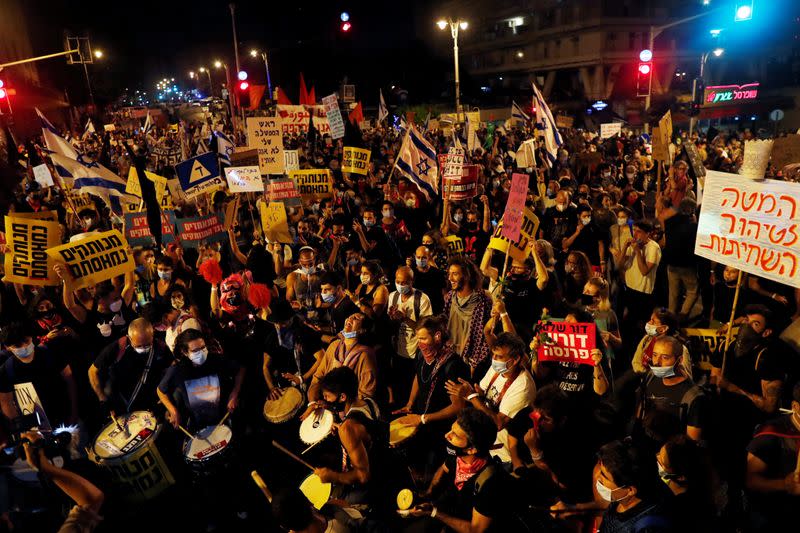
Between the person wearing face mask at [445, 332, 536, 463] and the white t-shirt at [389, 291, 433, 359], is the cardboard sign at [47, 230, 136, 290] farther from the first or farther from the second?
the person wearing face mask at [445, 332, 536, 463]

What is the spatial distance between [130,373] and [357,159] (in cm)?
770

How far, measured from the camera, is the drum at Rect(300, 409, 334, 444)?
13.9 ft

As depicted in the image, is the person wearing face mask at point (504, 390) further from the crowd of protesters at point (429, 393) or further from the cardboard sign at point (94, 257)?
the cardboard sign at point (94, 257)

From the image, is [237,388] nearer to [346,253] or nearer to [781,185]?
[346,253]

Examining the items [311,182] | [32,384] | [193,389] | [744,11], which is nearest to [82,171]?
[311,182]

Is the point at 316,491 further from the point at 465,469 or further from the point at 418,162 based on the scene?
the point at 418,162

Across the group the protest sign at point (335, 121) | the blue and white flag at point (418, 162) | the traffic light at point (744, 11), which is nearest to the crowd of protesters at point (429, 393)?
the blue and white flag at point (418, 162)

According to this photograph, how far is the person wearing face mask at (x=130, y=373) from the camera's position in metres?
5.14

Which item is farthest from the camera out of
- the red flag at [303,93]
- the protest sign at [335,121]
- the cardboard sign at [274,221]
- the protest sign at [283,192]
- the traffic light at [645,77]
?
the traffic light at [645,77]

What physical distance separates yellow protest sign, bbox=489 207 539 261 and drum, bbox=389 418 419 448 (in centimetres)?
271

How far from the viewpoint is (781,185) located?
4320 millimetres

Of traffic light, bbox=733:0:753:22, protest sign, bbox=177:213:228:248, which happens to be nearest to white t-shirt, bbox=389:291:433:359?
protest sign, bbox=177:213:228:248

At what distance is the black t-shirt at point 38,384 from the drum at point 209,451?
1.49m

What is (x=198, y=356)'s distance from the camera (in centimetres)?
493
